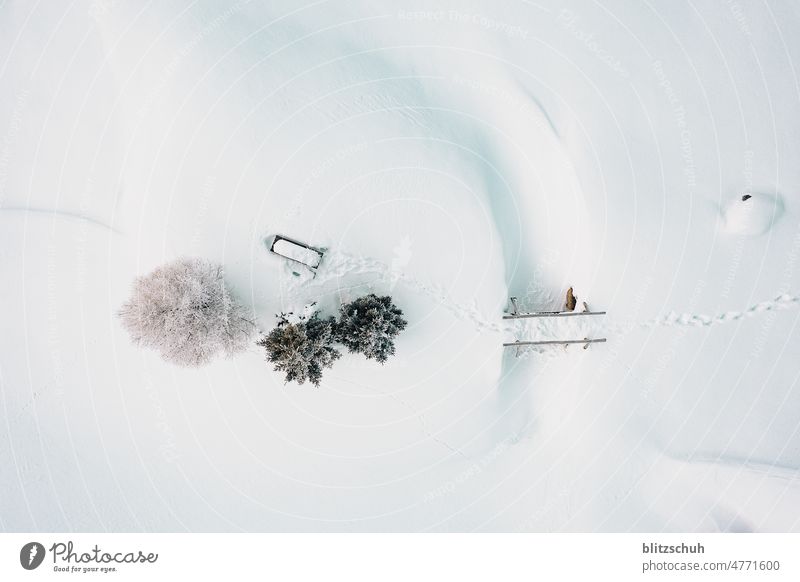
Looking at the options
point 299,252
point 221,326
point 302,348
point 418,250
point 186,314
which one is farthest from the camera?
point 418,250

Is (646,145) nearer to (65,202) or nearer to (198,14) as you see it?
(198,14)

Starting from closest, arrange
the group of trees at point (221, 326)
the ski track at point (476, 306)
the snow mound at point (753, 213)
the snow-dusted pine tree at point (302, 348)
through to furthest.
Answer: the snow-dusted pine tree at point (302, 348)
the group of trees at point (221, 326)
the ski track at point (476, 306)
the snow mound at point (753, 213)

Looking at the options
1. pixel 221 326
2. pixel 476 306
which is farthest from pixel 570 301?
pixel 221 326

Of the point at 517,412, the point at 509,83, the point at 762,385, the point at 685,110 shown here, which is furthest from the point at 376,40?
the point at 762,385

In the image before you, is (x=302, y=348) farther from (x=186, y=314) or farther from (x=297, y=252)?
(x=186, y=314)

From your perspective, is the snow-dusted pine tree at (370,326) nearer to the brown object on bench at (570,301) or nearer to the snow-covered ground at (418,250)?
the snow-covered ground at (418,250)

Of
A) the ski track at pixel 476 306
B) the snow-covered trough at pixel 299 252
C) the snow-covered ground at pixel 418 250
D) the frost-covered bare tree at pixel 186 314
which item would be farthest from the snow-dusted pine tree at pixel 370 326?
the frost-covered bare tree at pixel 186 314
